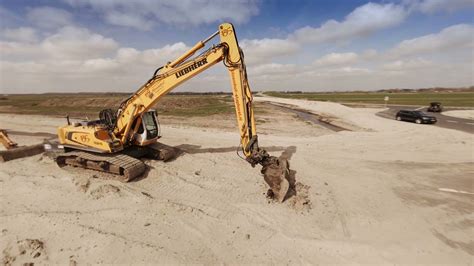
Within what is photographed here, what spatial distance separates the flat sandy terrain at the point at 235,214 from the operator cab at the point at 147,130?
1.10m

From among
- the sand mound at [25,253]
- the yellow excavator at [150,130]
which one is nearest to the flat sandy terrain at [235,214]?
the sand mound at [25,253]

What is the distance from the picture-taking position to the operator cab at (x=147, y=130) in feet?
34.1

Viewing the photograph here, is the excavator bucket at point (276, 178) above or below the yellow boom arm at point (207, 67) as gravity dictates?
below

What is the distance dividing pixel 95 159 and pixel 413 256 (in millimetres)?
9968

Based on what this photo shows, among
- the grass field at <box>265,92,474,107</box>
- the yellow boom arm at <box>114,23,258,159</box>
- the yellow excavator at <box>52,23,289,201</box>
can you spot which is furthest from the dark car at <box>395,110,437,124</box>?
the grass field at <box>265,92,474,107</box>

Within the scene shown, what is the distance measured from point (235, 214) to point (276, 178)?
173cm

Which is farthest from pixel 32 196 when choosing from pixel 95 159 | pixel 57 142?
pixel 57 142

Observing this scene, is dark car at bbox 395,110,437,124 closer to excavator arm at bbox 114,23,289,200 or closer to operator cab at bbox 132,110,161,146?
excavator arm at bbox 114,23,289,200

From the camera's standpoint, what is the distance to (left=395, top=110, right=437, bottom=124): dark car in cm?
2580

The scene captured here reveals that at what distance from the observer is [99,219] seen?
701 centimetres

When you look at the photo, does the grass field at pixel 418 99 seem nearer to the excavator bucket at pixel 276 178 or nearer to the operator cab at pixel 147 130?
the excavator bucket at pixel 276 178

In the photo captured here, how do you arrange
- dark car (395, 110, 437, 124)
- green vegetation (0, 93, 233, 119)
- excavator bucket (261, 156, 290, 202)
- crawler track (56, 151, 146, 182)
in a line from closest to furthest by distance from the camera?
excavator bucket (261, 156, 290, 202) → crawler track (56, 151, 146, 182) → dark car (395, 110, 437, 124) → green vegetation (0, 93, 233, 119)

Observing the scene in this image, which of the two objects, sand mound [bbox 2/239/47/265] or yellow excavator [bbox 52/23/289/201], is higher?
yellow excavator [bbox 52/23/289/201]

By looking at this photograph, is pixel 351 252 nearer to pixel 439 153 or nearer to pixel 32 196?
pixel 32 196
